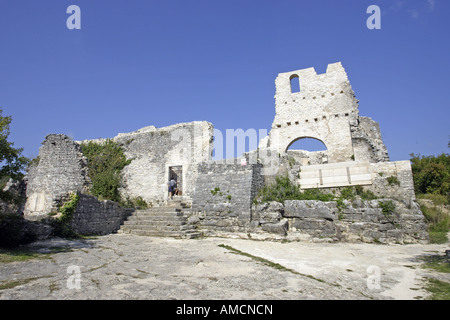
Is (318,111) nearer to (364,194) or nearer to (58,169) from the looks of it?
(364,194)

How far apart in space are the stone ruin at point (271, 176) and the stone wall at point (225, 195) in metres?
0.04

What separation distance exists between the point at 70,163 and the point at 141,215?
4526 mm

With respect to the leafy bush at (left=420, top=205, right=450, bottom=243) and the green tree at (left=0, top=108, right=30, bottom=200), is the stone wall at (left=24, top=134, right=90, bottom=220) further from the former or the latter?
the leafy bush at (left=420, top=205, right=450, bottom=243)

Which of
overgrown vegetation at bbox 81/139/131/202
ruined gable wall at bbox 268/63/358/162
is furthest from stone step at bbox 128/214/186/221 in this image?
ruined gable wall at bbox 268/63/358/162

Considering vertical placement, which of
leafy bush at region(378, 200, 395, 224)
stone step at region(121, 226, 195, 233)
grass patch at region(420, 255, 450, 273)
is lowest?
grass patch at region(420, 255, 450, 273)

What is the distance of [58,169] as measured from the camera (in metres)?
12.6

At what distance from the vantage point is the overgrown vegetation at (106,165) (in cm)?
1462

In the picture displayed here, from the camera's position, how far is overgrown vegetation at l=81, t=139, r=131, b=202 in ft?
48.0

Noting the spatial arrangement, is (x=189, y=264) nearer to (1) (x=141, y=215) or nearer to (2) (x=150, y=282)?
(2) (x=150, y=282)

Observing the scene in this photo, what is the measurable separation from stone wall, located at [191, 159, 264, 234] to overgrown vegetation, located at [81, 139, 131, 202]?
21.4 feet

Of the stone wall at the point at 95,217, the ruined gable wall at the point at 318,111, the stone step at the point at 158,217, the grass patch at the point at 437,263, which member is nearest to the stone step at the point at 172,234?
the stone step at the point at 158,217

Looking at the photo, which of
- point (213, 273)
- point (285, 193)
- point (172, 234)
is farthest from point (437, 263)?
point (172, 234)
